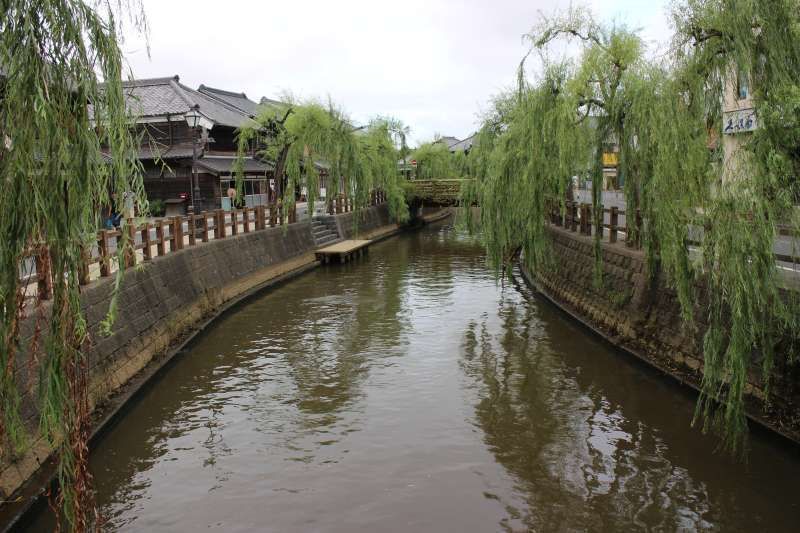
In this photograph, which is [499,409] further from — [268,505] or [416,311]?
[416,311]

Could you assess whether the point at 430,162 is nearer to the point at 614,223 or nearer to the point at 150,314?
the point at 614,223

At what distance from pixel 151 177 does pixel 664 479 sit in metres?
25.1

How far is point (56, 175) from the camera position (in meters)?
3.81

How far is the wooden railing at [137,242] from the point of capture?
16.3 ft

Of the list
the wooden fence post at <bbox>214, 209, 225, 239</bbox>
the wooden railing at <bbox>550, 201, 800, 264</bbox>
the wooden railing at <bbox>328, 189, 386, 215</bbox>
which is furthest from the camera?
the wooden railing at <bbox>328, 189, 386, 215</bbox>

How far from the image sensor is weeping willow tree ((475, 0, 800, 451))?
250 inches

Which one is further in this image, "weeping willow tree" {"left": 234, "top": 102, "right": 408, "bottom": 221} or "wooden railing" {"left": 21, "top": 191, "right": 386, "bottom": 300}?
"weeping willow tree" {"left": 234, "top": 102, "right": 408, "bottom": 221}

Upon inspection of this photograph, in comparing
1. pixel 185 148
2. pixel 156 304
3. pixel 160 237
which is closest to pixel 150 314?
pixel 156 304

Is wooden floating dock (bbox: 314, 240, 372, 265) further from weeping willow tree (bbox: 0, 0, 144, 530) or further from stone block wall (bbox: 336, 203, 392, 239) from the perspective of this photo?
weeping willow tree (bbox: 0, 0, 144, 530)

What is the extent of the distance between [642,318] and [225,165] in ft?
70.6

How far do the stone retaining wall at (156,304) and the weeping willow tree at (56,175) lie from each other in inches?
11.7

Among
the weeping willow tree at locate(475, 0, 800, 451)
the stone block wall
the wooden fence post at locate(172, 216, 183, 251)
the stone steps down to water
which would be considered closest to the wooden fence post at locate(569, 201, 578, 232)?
the weeping willow tree at locate(475, 0, 800, 451)

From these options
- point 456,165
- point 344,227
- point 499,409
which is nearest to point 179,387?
point 499,409

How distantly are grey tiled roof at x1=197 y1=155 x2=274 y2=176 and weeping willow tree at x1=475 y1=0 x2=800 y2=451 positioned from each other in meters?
14.9
